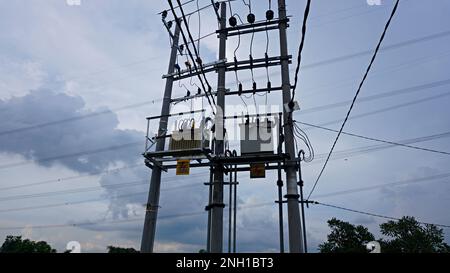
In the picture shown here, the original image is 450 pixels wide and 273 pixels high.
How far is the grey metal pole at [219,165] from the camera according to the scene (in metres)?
8.45

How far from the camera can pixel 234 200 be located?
9.11 meters

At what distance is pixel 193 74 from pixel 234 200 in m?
5.80

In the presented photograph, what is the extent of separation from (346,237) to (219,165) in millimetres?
46734

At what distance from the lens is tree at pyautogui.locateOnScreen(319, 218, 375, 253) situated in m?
46.8

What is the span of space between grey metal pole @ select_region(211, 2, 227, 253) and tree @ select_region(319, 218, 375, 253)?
1738 inches

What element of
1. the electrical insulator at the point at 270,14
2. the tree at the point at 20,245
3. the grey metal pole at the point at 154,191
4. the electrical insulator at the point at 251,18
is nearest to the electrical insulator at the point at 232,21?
the electrical insulator at the point at 251,18

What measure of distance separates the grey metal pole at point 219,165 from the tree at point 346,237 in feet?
145

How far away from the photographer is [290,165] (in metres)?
8.75

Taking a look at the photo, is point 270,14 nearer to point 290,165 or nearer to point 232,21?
point 232,21

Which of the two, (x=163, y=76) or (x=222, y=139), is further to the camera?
(x=163, y=76)

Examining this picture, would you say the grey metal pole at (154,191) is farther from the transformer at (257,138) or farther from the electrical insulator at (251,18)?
the electrical insulator at (251,18)

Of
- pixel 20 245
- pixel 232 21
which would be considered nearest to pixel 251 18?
pixel 232 21

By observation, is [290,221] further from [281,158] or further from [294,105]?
[294,105]
